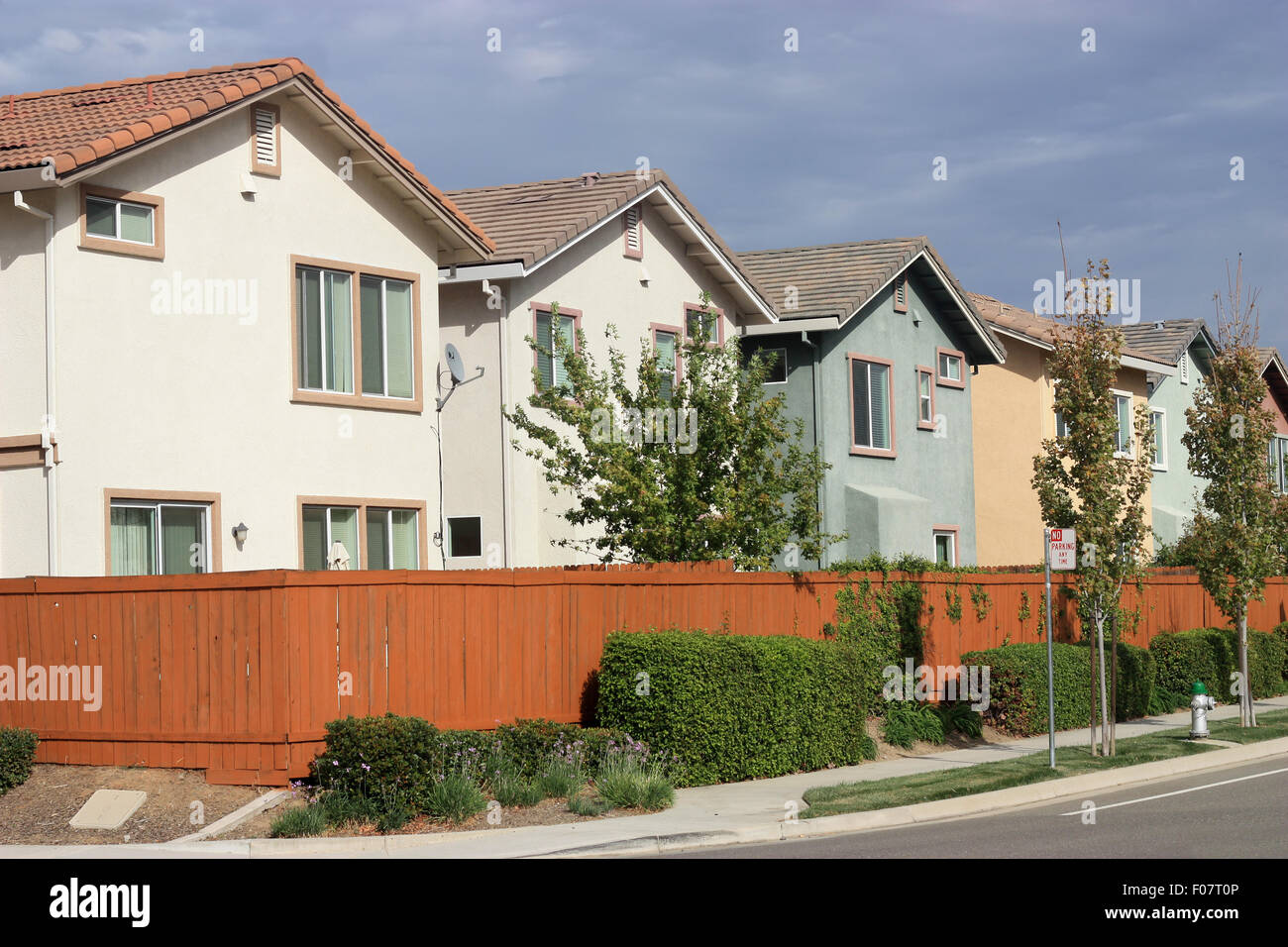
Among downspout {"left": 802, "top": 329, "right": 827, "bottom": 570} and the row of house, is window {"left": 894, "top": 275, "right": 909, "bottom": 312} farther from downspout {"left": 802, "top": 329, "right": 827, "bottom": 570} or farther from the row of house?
downspout {"left": 802, "top": 329, "right": 827, "bottom": 570}

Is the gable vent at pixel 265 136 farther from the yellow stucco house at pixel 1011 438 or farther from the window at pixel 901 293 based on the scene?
the yellow stucco house at pixel 1011 438

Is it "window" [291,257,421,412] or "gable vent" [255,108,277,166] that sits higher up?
"gable vent" [255,108,277,166]

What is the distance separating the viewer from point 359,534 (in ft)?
72.0

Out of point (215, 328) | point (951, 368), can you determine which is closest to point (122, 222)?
point (215, 328)

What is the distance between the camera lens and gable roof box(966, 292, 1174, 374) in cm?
3928

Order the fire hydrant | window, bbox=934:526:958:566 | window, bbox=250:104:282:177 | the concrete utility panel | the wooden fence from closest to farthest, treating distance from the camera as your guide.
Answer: the concrete utility panel
the wooden fence
window, bbox=250:104:282:177
the fire hydrant
window, bbox=934:526:958:566

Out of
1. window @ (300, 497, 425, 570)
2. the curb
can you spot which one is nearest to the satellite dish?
window @ (300, 497, 425, 570)

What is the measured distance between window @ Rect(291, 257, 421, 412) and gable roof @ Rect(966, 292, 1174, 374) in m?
18.5

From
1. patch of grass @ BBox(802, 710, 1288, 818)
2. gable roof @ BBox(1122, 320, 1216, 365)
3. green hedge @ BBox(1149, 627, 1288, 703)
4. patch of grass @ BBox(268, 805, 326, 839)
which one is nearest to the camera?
patch of grass @ BBox(268, 805, 326, 839)

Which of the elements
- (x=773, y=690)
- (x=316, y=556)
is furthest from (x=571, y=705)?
(x=316, y=556)

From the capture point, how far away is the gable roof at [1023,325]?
39.3 m

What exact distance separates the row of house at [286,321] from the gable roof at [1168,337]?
17.7m
